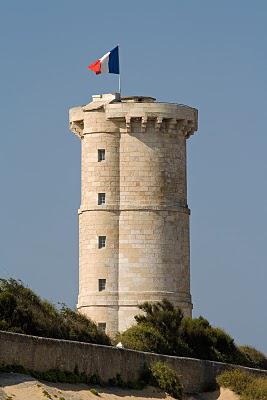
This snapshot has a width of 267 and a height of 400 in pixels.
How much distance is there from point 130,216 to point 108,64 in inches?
228

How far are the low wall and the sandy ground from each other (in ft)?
1.65

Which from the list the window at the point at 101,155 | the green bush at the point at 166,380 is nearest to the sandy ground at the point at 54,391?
the green bush at the point at 166,380

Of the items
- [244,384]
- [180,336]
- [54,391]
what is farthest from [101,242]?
[54,391]

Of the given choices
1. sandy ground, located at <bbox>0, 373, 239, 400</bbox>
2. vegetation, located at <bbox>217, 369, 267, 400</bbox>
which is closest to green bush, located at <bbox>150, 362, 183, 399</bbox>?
sandy ground, located at <bbox>0, 373, 239, 400</bbox>

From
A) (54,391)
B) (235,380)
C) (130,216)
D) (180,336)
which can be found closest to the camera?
(54,391)

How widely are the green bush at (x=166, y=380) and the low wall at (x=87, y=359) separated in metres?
0.31

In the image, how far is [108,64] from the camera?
2094 inches

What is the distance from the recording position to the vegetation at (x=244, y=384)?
39219 millimetres

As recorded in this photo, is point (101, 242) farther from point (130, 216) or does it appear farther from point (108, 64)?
point (108, 64)

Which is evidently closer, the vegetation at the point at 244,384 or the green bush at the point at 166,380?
the green bush at the point at 166,380

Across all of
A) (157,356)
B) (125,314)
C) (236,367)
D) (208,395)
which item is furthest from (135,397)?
(125,314)

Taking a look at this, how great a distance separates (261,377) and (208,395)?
4085 mm

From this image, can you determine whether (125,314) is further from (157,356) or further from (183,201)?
(157,356)

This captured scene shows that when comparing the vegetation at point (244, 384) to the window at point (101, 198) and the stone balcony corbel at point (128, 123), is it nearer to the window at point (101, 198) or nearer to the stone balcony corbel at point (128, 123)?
the window at point (101, 198)
